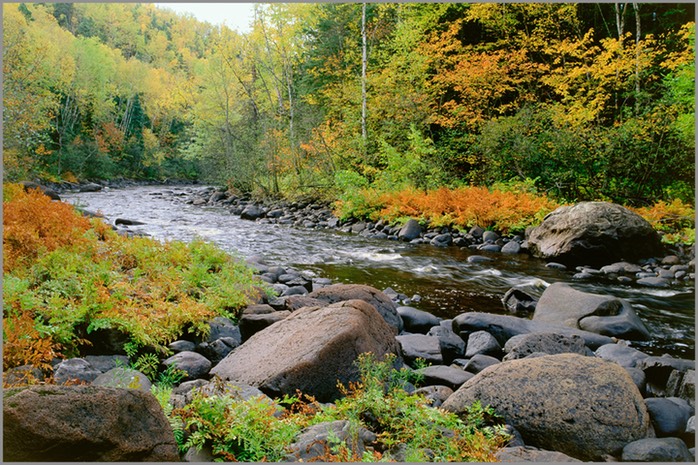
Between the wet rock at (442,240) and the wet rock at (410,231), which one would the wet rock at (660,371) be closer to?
the wet rock at (442,240)

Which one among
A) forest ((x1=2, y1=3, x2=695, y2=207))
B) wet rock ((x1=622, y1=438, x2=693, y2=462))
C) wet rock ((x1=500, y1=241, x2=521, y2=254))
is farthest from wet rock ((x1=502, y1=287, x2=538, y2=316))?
forest ((x1=2, y1=3, x2=695, y2=207))

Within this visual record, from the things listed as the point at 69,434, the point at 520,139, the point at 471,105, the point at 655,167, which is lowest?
the point at 69,434

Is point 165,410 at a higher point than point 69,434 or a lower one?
lower

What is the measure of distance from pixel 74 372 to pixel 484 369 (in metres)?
3.47

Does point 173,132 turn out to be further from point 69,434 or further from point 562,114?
point 69,434

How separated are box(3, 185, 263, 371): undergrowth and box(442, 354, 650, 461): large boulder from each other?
3086 millimetres

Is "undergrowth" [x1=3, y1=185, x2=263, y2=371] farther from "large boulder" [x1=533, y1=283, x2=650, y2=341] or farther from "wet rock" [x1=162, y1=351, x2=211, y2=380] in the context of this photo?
"large boulder" [x1=533, y1=283, x2=650, y2=341]

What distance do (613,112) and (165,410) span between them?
19.4m

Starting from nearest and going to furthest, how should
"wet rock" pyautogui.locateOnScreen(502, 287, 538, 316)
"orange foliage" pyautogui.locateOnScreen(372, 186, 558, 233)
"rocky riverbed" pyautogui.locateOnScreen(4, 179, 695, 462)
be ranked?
1. "rocky riverbed" pyautogui.locateOnScreen(4, 179, 695, 462)
2. "wet rock" pyautogui.locateOnScreen(502, 287, 538, 316)
3. "orange foliage" pyautogui.locateOnScreen(372, 186, 558, 233)

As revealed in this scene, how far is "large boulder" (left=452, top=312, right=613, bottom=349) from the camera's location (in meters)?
5.93

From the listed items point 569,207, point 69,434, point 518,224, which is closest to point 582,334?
point 69,434

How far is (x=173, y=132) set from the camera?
58188 millimetres

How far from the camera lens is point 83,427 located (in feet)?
7.70

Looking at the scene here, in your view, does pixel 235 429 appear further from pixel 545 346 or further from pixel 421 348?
pixel 545 346
